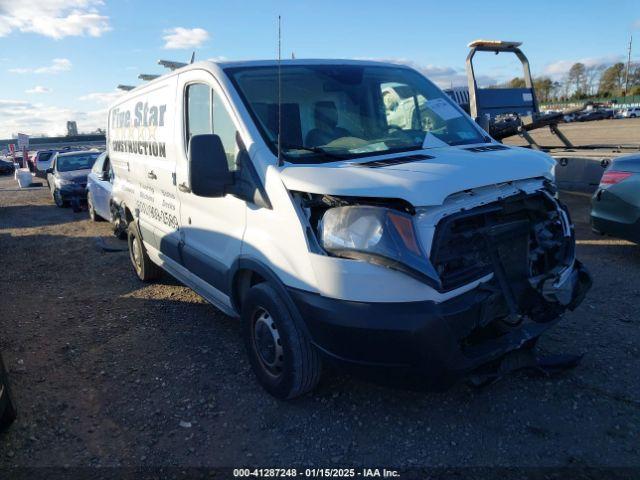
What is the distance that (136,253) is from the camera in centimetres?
615

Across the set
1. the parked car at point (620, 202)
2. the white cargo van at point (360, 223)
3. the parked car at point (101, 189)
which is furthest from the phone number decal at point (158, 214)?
the parked car at point (620, 202)

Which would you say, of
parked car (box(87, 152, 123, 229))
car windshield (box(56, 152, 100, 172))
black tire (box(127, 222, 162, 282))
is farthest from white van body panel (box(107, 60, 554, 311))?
car windshield (box(56, 152, 100, 172))

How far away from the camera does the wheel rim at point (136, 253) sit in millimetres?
5976

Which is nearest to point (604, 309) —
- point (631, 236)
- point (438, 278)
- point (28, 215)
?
point (631, 236)

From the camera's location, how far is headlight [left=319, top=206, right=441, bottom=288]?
2502 millimetres

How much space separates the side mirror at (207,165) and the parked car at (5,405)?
1.63 meters

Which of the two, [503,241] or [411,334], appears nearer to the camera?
[411,334]

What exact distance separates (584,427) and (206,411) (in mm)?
2319

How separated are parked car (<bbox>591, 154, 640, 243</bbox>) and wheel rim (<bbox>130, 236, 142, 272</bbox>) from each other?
5.39 metres

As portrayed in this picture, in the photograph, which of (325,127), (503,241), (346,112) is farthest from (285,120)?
(503,241)

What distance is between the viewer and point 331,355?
271 cm

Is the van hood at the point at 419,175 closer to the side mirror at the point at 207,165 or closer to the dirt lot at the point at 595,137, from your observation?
the side mirror at the point at 207,165

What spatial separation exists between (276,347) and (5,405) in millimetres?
1688

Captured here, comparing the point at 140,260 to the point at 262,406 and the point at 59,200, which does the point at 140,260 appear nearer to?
the point at 262,406
